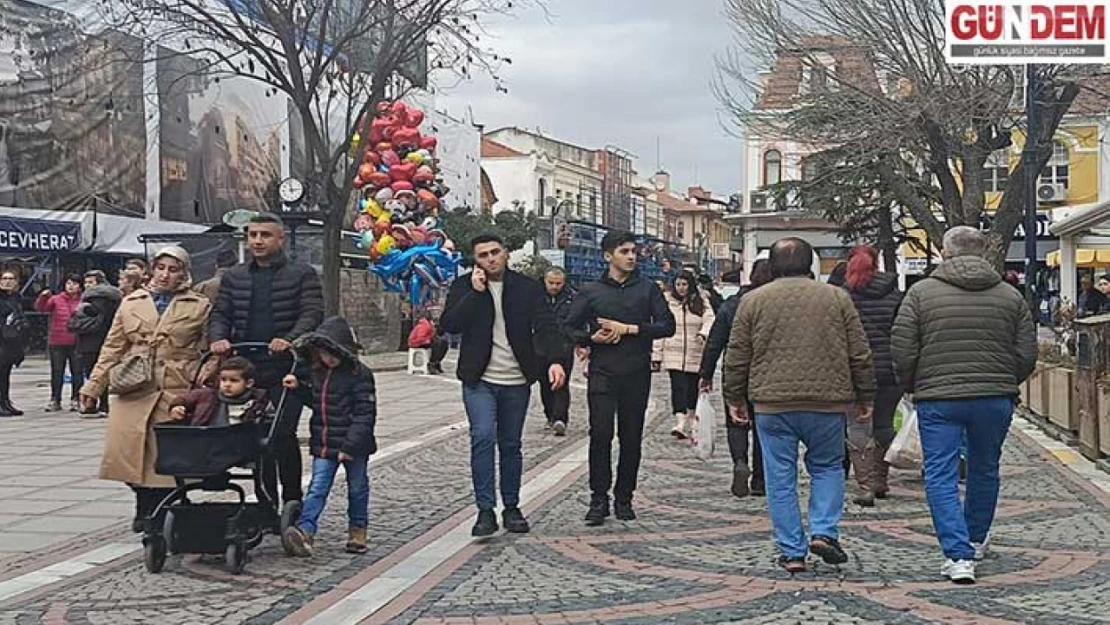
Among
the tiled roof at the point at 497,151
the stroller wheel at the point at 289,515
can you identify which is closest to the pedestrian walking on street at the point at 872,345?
the stroller wheel at the point at 289,515

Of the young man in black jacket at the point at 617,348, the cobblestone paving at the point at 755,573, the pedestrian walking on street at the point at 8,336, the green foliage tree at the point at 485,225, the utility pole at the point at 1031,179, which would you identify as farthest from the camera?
the green foliage tree at the point at 485,225

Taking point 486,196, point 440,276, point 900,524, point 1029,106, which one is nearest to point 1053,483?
point 900,524

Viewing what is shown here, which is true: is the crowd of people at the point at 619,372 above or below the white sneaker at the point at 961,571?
above

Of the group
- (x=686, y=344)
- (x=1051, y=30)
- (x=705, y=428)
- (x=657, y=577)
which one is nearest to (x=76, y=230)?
(x=686, y=344)

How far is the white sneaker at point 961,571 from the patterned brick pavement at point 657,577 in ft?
0.21

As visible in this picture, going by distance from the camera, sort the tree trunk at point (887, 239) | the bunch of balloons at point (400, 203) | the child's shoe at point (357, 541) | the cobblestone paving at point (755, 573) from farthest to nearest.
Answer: the tree trunk at point (887, 239) → the bunch of balloons at point (400, 203) → the child's shoe at point (357, 541) → the cobblestone paving at point (755, 573)

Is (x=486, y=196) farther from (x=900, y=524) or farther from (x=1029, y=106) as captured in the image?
(x=900, y=524)

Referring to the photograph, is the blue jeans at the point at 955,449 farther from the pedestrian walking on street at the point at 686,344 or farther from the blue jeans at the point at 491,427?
the pedestrian walking on street at the point at 686,344

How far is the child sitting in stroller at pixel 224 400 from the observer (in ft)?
24.0

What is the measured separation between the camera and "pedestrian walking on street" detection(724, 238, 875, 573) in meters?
6.78

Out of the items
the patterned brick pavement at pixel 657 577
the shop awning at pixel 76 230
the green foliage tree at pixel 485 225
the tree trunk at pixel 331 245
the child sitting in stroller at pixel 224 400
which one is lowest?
the patterned brick pavement at pixel 657 577

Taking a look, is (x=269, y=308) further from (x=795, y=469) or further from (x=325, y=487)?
(x=795, y=469)

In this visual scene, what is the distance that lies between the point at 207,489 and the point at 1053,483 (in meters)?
6.34

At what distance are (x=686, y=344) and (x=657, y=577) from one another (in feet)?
20.7
